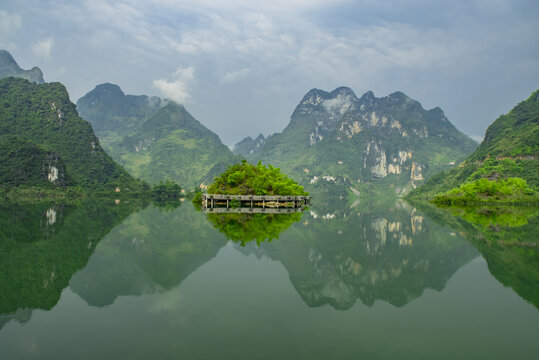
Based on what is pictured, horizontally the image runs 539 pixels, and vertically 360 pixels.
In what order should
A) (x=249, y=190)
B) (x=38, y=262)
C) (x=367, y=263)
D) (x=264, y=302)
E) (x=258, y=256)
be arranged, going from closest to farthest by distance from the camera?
(x=264, y=302) < (x=38, y=262) < (x=367, y=263) < (x=258, y=256) < (x=249, y=190)

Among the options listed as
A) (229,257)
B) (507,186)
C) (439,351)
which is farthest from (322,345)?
(507,186)

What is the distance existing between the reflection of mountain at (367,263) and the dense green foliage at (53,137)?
115 meters

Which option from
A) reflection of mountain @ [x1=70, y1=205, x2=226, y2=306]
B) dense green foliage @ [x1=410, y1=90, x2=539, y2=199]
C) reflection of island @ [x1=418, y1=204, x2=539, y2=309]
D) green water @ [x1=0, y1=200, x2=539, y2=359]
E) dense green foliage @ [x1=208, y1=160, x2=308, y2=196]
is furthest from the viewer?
dense green foliage @ [x1=410, y1=90, x2=539, y2=199]

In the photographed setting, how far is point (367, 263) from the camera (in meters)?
14.9

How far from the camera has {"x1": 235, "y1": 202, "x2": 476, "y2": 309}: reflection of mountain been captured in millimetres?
10617

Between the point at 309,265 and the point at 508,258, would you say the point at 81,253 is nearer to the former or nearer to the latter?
the point at 309,265

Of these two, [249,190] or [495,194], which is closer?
[249,190]

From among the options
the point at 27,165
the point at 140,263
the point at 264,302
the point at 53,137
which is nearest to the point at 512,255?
the point at 264,302

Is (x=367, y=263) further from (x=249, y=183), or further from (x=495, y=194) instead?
(x=495, y=194)

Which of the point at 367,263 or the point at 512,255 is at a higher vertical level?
the point at 512,255

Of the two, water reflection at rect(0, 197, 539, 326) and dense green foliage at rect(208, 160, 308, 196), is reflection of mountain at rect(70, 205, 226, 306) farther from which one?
dense green foliage at rect(208, 160, 308, 196)

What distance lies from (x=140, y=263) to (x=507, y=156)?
10893 centimetres

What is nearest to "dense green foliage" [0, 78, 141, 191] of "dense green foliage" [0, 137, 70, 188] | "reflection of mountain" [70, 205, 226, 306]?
"dense green foliage" [0, 137, 70, 188]

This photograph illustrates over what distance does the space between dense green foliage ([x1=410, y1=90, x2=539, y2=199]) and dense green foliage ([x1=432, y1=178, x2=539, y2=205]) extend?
10145 millimetres
